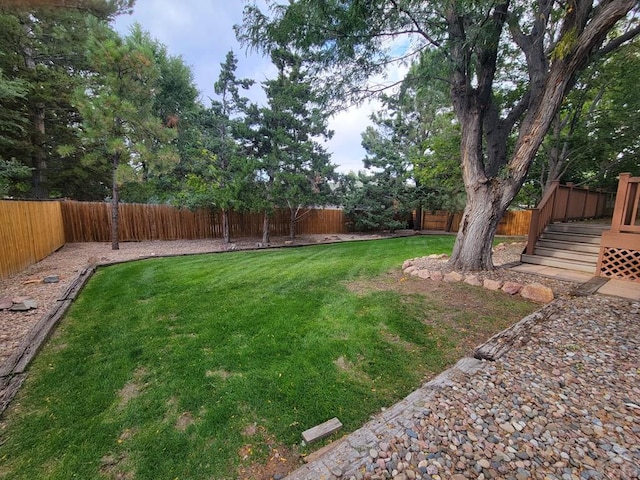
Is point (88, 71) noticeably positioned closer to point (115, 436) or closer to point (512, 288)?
point (115, 436)

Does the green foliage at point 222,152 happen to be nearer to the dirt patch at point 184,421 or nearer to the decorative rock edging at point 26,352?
the decorative rock edging at point 26,352

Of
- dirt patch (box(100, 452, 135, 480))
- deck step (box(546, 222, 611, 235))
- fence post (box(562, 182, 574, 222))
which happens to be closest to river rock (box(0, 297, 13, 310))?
dirt patch (box(100, 452, 135, 480))

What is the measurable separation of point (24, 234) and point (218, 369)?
5916mm

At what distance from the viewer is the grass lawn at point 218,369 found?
1.61 metres

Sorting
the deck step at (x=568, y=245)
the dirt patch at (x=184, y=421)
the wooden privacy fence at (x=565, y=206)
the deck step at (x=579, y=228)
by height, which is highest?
the wooden privacy fence at (x=565, y=206)

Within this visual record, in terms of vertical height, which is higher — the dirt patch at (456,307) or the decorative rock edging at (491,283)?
the decorative rock edging at (491,283)

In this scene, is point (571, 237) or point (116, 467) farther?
point (571, 237)

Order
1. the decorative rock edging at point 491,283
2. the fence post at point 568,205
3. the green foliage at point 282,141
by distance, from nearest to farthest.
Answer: the decorative rock edging at point 491,283, the fence post at point 568,205, the green foliage at point 282,141

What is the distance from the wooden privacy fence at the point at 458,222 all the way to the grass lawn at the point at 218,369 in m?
13.4

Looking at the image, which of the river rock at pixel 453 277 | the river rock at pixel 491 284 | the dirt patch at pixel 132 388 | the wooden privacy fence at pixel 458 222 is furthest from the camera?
the wooden privacy fence at pixel 458 222

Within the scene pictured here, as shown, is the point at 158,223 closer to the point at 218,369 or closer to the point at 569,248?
the point at 218,369

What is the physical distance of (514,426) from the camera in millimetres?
1726

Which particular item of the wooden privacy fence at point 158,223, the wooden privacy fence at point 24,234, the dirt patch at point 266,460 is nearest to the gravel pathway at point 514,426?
the dirt patch at point 266,460

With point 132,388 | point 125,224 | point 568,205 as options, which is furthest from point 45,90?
point 568,205
